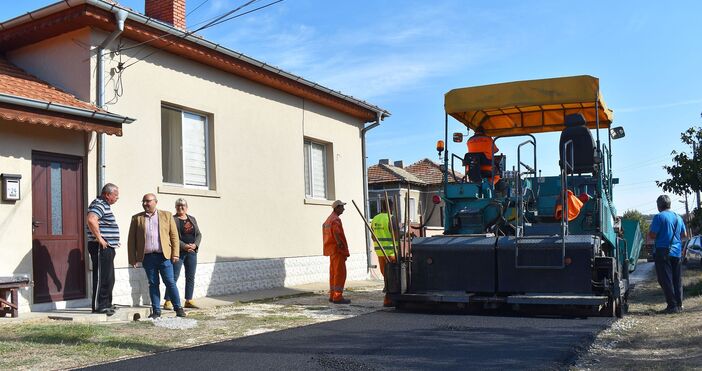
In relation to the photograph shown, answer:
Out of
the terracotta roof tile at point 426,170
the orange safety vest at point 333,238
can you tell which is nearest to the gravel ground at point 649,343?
the orange safety vest at point 333,238

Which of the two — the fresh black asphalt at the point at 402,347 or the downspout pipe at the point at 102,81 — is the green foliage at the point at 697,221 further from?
the downspout pipe at the point at 102,81

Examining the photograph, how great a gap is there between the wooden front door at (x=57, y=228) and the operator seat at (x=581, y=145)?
625 cm

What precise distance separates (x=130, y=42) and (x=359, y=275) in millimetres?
7354

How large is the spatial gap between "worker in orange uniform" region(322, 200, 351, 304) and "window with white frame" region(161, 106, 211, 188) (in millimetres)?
2298

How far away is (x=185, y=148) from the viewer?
35.8 ft

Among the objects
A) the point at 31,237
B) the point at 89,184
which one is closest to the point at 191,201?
the point at 89,184

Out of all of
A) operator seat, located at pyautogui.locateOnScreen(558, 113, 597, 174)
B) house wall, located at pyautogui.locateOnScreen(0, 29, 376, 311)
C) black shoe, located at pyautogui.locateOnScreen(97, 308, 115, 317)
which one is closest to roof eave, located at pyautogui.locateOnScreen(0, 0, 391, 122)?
house wall, located at pyautogui.locateOnScreen(0, 29, 376, 311)

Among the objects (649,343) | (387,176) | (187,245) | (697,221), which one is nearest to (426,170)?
(387,176)

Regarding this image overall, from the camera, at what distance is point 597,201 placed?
8.45 m

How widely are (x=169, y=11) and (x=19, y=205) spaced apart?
4.98m

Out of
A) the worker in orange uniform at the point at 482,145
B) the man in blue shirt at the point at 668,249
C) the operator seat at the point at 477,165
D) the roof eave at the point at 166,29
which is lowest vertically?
the man in blue shirt at the point at 668,249

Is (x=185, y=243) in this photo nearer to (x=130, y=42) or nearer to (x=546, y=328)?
(x=130, y=42)

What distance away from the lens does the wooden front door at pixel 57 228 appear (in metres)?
8.54

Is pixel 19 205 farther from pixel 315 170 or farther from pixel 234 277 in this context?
pixel 315 170
